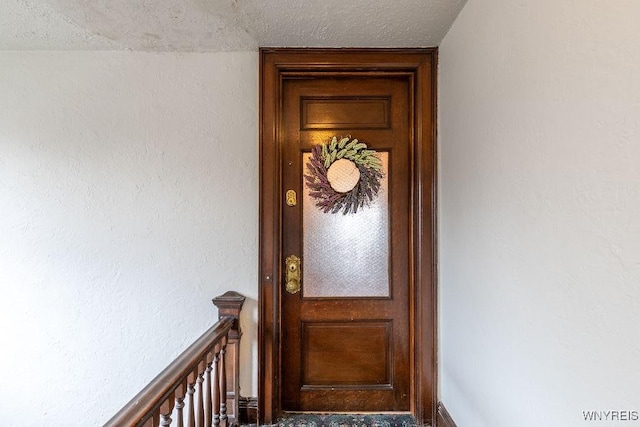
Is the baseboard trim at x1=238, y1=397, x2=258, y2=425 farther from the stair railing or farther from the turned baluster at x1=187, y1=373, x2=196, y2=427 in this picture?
the turned baluster at x1=187, y1=373, x2=196, y2=427

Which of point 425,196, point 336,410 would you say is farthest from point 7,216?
point 425,196

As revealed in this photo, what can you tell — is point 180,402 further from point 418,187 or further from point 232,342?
point 418,187

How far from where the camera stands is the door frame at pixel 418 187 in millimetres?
1809

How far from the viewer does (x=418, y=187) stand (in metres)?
1.84

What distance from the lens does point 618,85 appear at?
690mm

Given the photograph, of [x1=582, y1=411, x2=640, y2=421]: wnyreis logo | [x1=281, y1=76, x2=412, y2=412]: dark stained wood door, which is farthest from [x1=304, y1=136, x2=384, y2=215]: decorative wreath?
[x1=582, y1=411, x2=640, y2=421]: wnyreis logo

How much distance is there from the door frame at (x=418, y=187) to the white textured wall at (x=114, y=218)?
9 centimetres

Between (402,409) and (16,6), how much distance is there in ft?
9.74

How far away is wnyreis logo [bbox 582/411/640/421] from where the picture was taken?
67cm

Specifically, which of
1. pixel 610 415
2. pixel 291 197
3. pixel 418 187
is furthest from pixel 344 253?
pixel 610 415

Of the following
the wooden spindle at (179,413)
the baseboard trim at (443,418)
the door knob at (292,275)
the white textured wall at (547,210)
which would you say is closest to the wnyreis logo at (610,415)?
the white textured wall at (547,210)

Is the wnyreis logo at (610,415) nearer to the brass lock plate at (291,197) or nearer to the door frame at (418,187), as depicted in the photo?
the door frame at (418,187)

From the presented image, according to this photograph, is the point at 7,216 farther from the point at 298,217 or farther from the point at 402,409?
the point at 402,409

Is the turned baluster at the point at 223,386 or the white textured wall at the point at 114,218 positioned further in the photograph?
the white textured wall at the point at 114,218
